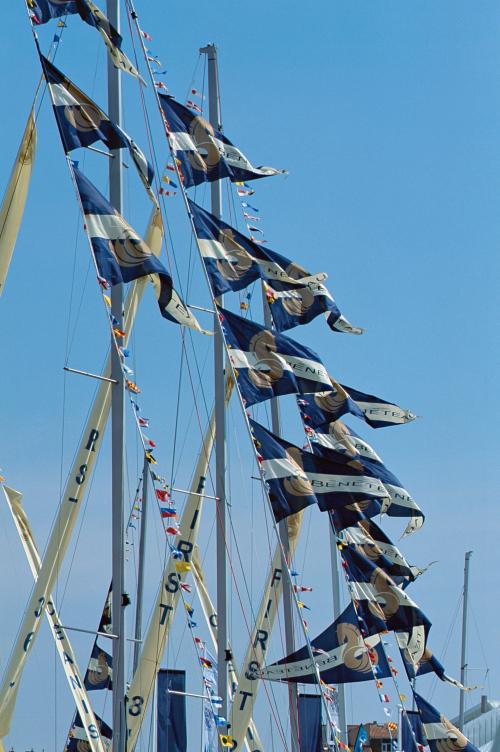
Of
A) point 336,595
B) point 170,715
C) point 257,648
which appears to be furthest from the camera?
point 336,595

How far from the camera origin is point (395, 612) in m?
28.3

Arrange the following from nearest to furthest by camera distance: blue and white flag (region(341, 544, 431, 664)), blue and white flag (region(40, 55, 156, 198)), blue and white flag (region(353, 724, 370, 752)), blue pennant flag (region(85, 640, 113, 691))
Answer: blue and white flag (region(40, 55, 156, 198)) < blue and white flag (region(341, 544, 431, 664)) < blue pennant flag (region(85, 640, 113, 691)) < blue and white flag (region(353, 724, 370, 752))

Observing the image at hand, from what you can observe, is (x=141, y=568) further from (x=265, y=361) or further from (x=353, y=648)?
(x=265, y=361)

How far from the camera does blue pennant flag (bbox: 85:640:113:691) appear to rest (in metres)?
30.0

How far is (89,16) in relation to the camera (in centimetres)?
2148

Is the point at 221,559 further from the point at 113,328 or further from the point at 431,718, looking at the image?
the point at 431,718

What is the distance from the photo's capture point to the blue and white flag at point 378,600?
2725 centimetres

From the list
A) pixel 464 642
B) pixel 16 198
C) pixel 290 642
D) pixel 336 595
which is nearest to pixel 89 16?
pixel 16 198

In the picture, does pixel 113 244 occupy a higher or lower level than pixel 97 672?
higher

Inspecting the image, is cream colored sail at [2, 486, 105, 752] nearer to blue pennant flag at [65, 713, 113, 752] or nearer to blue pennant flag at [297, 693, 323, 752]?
blue pennant flag at [65, 713, 113, 752]

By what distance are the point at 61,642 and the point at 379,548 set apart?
23.0 ft

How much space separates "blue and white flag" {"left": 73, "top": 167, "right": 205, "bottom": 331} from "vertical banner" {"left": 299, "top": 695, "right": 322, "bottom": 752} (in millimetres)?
12094

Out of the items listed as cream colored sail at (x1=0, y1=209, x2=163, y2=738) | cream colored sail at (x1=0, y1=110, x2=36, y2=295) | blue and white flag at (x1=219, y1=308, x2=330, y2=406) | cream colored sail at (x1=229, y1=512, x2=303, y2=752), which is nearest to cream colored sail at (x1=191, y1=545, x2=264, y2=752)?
cream colored sail at (x1=229, y1=512, x2=303, y2=752)

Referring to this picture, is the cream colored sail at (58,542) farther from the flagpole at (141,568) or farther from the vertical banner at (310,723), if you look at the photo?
the vertical banner at (310,723)
